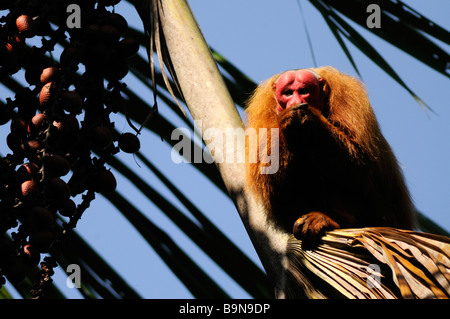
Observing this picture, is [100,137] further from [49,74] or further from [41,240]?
[41,240]

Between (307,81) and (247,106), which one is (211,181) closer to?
(307,81)

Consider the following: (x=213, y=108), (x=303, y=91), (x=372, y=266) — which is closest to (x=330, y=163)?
(x=303, y=91)

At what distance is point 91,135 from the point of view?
1464 millimetres

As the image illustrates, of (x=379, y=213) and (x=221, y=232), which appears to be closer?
(x=221, y=232)

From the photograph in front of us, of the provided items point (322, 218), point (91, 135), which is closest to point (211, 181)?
point (322, 218)

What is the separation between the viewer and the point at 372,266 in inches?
55.9

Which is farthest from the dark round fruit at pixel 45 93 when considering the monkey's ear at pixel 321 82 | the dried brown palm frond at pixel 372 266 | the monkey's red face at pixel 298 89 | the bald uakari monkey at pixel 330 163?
the monkey's ear at pixel 321 82

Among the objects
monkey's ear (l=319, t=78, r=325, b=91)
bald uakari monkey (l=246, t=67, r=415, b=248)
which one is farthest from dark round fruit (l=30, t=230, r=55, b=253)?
monkey's ear (l=319, t=78, r=325, b=91)

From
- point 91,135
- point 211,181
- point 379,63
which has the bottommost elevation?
point 211,181

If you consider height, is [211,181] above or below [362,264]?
above

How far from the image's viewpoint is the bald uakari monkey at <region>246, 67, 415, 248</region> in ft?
7.48
